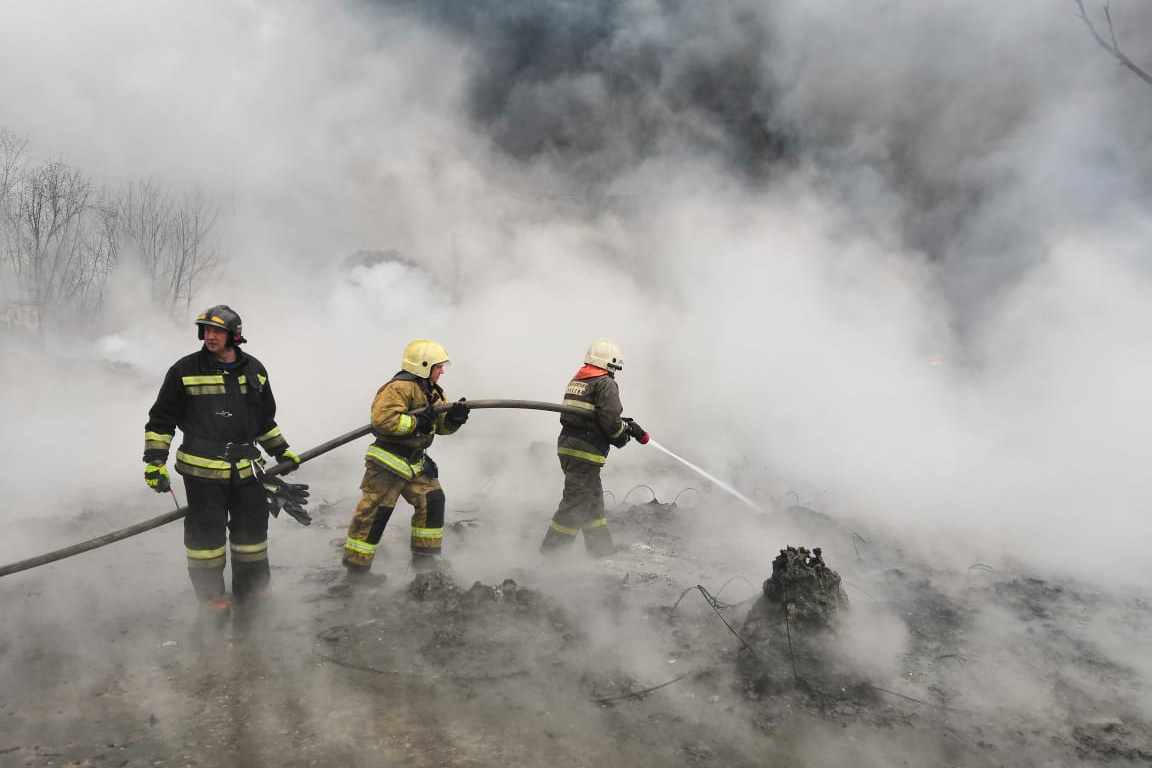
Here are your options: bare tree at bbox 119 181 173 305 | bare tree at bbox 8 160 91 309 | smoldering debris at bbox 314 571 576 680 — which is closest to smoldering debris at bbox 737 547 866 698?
smoldering debris at bbox 314 571 576 680

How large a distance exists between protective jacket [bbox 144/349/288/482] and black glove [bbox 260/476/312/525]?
0.91ft

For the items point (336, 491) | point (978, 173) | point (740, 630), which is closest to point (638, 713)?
point (740, 630)

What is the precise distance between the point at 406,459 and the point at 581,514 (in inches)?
51.1

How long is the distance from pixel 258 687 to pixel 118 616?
1337 mm

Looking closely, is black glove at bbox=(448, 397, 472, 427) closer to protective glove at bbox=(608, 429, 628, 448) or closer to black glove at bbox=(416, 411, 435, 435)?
black glove at bbox=(416, 411, 435, 435)

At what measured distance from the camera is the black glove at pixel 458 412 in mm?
4543

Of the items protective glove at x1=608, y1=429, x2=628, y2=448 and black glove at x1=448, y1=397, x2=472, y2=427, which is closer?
black glove at x1=448, y1=397, x2=472, y2=427

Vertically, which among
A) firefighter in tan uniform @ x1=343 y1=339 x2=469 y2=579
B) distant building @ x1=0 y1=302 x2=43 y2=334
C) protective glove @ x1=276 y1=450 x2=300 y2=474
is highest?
distant building @ x1=0 y1=302 x2=43 y2=334

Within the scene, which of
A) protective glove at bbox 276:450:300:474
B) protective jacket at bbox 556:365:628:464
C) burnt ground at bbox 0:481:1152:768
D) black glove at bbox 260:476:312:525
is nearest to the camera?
burnt ground at bbox 0:481:1152:768

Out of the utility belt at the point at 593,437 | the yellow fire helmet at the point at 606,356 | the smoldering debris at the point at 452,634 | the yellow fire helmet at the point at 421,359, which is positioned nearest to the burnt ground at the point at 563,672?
the smoldering debris at the point at 452,634

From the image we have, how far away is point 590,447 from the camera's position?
512 cm

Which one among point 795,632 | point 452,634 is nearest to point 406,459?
point 452,634

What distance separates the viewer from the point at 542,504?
22.0 ft

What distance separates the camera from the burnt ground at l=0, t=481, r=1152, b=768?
110 inches
